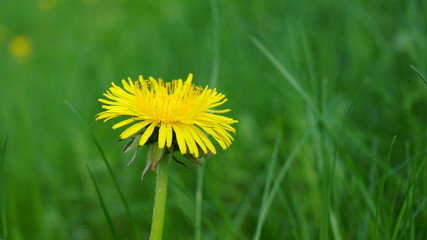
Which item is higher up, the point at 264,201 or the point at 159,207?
the point at 159,207

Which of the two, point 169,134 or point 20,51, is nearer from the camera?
point 169,134

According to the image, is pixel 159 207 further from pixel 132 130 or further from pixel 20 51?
pixel 20 51

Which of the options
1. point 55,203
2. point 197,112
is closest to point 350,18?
point 55,203

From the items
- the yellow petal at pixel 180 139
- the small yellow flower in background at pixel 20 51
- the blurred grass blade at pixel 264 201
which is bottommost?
the blurred grass blade at pixel 264 201

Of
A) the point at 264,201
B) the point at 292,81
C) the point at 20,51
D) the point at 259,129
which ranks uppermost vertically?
the point at 20,51

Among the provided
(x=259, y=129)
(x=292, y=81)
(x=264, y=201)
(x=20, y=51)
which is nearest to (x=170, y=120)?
(x=264, y=201)

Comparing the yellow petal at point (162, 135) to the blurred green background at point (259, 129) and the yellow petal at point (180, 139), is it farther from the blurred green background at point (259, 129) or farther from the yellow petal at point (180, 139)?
the blurred green background at point (259, 129)

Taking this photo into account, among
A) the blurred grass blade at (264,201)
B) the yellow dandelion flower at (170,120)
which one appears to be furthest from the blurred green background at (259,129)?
the yellow dandelion flower at (170,120)

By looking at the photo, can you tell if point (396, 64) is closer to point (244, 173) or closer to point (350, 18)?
point (350, 18)

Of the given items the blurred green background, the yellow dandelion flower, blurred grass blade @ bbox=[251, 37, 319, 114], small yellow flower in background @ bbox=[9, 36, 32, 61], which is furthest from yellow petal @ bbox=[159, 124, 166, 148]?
small yellow flower in background @ bbox=[9, 36, 32, 61]
